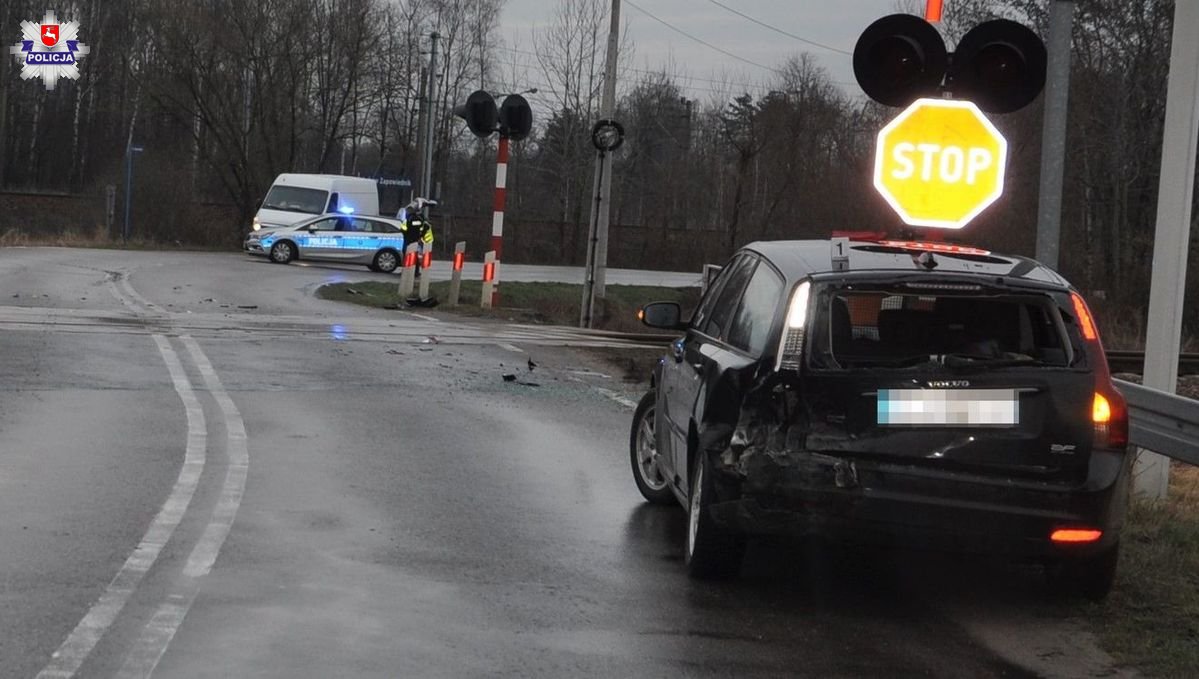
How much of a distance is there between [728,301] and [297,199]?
3753 centimetres

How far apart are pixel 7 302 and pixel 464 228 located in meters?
42.4

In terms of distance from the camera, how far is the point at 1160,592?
7.10 m

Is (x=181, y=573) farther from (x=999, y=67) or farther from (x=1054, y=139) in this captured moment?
(x=999, y=67)

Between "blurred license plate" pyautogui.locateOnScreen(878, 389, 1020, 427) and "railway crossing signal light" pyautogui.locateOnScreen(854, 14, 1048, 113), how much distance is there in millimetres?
4482

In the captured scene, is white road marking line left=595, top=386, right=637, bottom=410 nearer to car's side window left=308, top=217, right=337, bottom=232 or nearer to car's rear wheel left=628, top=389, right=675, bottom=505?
car's rear wheel left=628, top=389, right=675, bottom=505

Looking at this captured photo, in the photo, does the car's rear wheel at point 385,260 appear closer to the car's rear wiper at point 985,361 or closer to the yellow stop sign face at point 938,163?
the yellow stop sign face at point 938,163

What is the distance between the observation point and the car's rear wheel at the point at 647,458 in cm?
902

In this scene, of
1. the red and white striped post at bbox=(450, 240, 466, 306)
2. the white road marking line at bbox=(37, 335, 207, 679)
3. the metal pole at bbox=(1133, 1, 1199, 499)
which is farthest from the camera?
the red and white striped post at bbox=(450, 240, 466, 306)

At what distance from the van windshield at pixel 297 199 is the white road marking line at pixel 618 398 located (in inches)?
1189

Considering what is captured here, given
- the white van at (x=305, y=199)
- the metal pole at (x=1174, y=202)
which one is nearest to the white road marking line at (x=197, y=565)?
the metal pole at (x=1174, y=202)

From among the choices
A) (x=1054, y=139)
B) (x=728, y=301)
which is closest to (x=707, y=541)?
(x=728, y=301)

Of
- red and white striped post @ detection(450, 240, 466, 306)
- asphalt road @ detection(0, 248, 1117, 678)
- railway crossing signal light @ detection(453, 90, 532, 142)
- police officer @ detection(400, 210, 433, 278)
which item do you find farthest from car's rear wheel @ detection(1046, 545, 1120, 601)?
police officer @ detection(400, 210, 433, 278)

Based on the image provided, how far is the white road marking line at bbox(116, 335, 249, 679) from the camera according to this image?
211 inches

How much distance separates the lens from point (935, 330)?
22.4 feet
